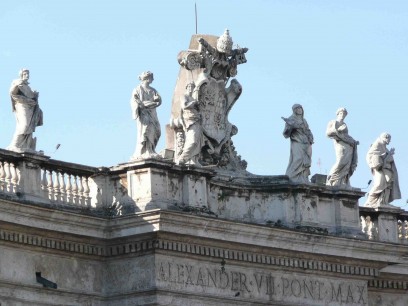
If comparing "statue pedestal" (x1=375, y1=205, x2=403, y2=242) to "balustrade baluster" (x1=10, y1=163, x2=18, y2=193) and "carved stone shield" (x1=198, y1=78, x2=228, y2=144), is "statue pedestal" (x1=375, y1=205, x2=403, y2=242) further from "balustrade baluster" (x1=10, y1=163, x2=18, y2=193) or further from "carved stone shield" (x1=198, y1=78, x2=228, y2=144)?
"balustrade baluster" (x1=10, y1=163, x2=18, y2=193)

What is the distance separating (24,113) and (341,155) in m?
8.56

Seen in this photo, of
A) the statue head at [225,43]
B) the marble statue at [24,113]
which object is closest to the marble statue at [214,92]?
the statue head at [225,43]

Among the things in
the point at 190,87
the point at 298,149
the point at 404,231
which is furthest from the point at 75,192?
the point at 404,231

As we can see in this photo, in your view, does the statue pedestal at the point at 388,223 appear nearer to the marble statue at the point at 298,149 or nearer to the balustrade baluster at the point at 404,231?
the balustrade baluster at the point at 404,231

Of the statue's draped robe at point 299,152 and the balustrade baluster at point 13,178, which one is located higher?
the statue's draped robe at point 299,152

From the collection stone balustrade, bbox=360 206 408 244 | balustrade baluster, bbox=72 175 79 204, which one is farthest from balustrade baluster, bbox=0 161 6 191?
stone balustrade, bbox=360 206 408 244

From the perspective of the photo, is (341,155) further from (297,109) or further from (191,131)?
(191,131)

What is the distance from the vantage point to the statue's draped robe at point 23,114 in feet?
147

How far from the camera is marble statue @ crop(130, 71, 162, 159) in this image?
46188mm

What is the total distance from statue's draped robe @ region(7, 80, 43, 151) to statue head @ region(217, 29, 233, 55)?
231 inches

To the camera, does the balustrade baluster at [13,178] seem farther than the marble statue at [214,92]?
No

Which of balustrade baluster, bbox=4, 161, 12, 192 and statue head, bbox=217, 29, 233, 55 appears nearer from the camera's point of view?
balustrade baluster, bbox=4, 161, 12, 192

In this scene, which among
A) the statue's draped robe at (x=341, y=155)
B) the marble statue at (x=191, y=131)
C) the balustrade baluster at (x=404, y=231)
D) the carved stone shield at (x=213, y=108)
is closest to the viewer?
the marble statue at (x=191, y=131)

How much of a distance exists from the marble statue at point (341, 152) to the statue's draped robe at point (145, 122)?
17.6 feet
